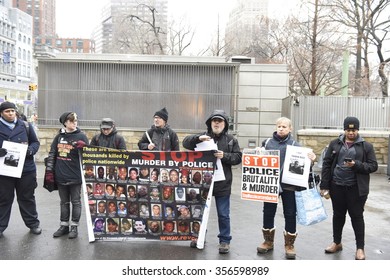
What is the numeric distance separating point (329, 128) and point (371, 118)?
4.44ft

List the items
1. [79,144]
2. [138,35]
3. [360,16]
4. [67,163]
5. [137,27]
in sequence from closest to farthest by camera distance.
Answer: [79,144] < [67,163] < [360,16] < [138,35] < [137,27]

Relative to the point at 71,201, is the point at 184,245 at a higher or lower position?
lower

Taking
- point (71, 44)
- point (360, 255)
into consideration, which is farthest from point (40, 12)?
point (360, 255)

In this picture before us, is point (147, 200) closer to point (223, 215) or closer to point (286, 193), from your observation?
point (223, 215)

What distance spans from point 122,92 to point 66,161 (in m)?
7.82

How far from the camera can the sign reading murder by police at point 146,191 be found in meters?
5.30

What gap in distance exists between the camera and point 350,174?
5207 mm

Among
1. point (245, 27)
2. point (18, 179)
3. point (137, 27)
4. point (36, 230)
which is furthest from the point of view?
point (245, 27)

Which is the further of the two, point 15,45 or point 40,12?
point 40,12

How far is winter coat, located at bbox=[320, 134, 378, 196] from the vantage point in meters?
5.07

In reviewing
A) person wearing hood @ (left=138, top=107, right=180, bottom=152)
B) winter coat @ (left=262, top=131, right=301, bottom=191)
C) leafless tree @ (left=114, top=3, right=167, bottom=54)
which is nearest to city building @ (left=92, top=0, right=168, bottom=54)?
leafless tree @ (left=114, top=3, right=167, bottom=54)

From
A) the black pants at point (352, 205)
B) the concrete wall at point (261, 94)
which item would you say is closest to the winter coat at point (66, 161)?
the black pants at point (352, 205)

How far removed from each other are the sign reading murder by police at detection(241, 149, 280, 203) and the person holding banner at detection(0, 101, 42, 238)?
306 cm
